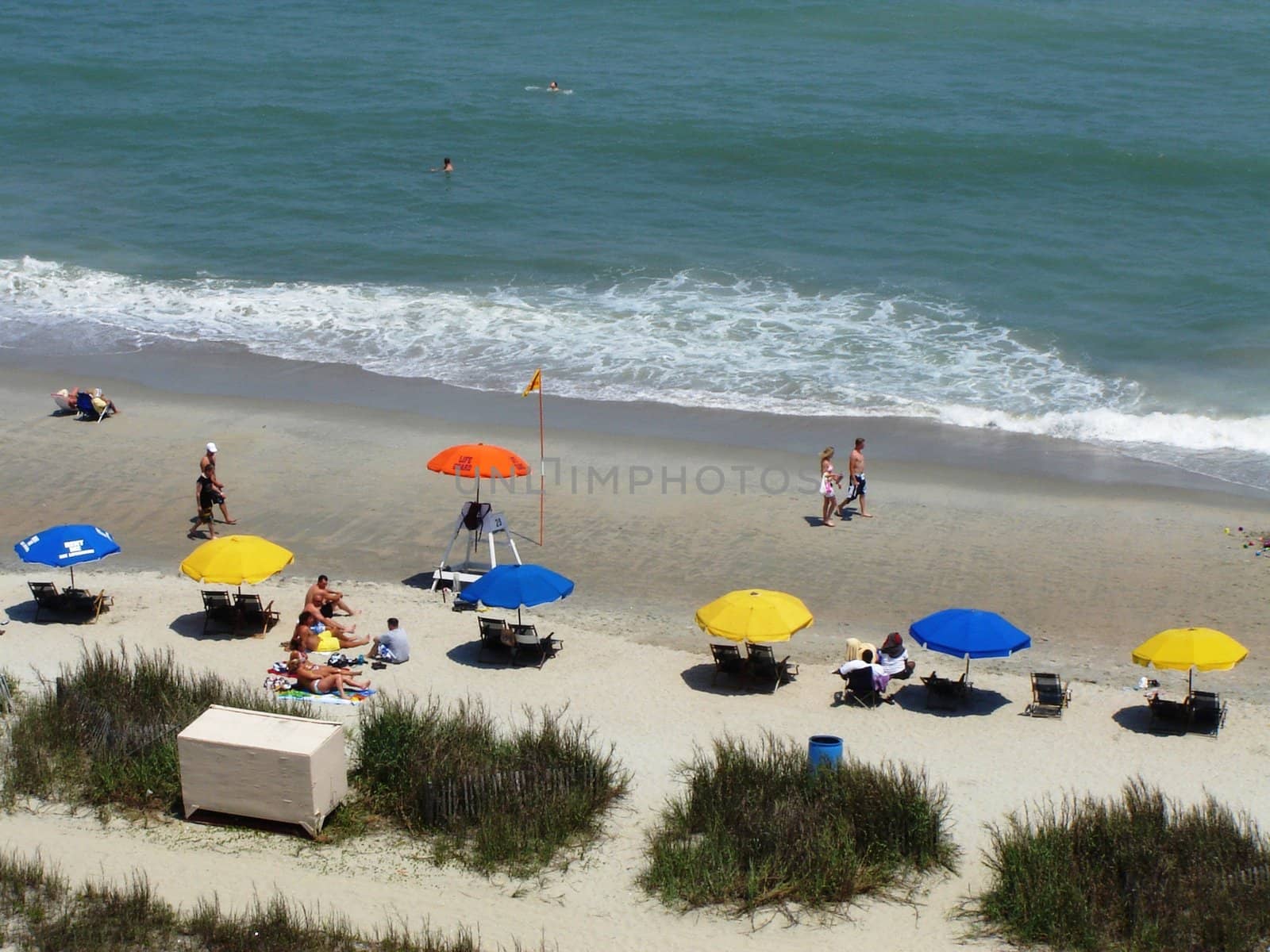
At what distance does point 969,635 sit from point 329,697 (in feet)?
20.4

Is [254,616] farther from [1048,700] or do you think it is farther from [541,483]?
[1048,700]

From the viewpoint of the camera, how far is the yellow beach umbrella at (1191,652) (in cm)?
1326

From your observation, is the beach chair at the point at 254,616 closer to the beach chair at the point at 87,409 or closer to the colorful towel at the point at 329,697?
the colorful towel at the point at 329,697

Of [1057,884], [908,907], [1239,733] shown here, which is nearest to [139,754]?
[908,907]

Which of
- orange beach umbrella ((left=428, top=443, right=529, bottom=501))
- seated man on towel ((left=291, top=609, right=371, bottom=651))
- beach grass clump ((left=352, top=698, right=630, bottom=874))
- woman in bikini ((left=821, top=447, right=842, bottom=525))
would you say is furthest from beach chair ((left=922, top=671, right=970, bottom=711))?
seated man on towel ((left=291, top=609, right=371, bottom=651))

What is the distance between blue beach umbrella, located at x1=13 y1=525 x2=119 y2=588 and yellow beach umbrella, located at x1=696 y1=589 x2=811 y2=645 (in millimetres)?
6587

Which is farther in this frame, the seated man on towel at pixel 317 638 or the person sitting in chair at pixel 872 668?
the seated man on towel at pixel 317 638

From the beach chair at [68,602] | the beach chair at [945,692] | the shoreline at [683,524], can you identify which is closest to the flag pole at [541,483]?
the shoreline at [683,524]

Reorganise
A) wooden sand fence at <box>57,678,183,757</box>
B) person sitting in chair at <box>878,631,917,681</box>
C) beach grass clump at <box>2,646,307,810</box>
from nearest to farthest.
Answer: beach grass clump at <box>2,646,307,810</box> → wooden sand fence at <box>57,678,183,757</box> → person sitting in chair at <box>878,631,917,681</box>

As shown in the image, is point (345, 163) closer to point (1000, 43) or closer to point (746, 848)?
point (1000, 43)

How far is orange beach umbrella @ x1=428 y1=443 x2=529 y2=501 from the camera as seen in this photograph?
1628cm

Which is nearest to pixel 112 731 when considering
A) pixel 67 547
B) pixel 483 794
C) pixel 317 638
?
pixel 317 638

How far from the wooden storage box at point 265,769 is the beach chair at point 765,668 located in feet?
15.3

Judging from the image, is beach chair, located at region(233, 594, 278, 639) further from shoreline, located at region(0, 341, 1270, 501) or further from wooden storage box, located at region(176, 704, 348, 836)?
shoreline, located at region(0, 341, 1270, 501)
